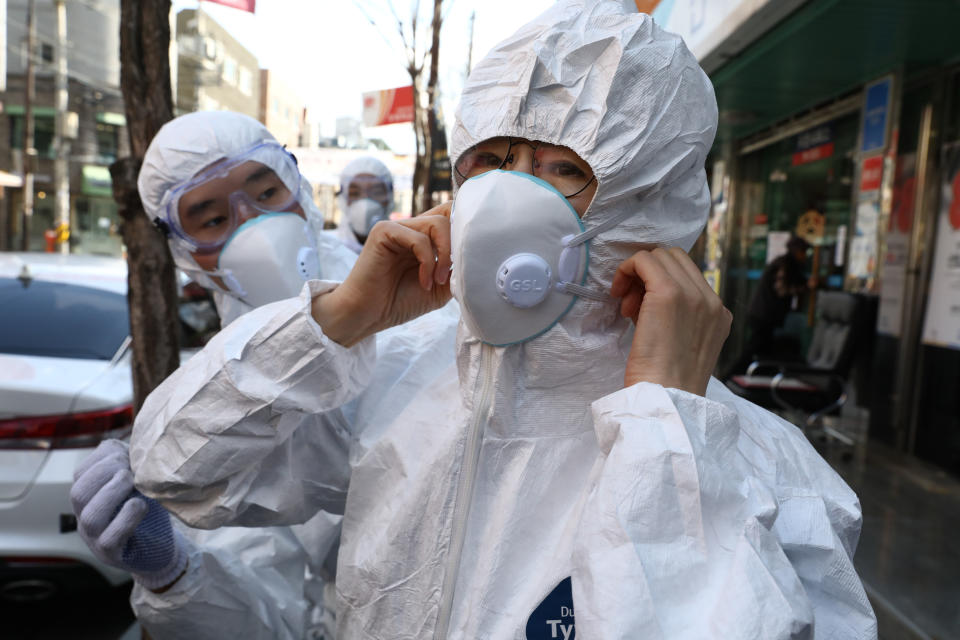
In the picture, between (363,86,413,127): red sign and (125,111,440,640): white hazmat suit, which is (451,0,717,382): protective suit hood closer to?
(125,111,440,640): white hazmat suit

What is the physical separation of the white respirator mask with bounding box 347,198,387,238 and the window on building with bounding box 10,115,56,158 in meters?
23.7

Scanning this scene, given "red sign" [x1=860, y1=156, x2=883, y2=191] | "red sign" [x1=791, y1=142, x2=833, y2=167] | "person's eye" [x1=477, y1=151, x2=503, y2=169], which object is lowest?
"person's eye" [x1=477, y1=151, x2=503, y2=169]

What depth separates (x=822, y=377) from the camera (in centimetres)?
595

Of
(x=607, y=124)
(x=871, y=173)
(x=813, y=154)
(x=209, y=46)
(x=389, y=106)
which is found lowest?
(x=607, y=124)

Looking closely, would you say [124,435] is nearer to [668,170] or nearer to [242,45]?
[668,170]

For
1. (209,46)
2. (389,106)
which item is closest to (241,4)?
(389,106)

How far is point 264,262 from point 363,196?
4664mm

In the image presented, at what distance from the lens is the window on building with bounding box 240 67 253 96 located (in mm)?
25641

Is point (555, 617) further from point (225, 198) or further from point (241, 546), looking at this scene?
point (225, 198)

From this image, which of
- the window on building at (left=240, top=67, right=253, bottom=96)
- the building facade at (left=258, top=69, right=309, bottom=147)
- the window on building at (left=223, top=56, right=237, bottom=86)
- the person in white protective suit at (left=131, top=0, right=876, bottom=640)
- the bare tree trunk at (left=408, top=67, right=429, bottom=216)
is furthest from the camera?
the window on building at (left=240, top=67, right=253, bottom=96)

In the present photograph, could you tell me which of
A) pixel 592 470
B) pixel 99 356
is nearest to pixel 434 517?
pixel 592 470

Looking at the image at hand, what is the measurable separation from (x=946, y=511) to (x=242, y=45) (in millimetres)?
24743

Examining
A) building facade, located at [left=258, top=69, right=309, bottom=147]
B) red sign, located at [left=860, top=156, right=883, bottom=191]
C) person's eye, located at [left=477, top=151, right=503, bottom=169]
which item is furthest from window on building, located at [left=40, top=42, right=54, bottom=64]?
person's eye, located at [left=477, top=151, right=503, bottom=169]

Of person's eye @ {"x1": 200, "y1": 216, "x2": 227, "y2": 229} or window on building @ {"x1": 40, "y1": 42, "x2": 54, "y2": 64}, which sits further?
window on building @ {"x1": 40, "y1": 42, "x2": 54, "y2": 64}
